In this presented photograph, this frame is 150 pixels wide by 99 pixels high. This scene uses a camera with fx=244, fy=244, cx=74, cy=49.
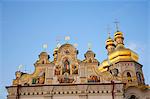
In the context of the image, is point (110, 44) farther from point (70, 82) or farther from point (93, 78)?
point (70, 82)

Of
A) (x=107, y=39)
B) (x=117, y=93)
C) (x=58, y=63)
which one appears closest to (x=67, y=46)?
(x=58, y=63)

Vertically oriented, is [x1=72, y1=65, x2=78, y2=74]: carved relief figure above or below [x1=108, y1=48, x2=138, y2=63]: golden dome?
below

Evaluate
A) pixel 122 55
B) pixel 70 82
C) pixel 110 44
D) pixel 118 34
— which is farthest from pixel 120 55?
pixel 70 82

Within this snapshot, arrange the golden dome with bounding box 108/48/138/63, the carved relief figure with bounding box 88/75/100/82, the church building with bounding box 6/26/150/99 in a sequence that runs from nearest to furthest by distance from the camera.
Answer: the church building with bounding box 6/26/150/99 < the carved relief figure with bounding box 88/75/100/82 < the golden dome with bounding box 108/48/138/63

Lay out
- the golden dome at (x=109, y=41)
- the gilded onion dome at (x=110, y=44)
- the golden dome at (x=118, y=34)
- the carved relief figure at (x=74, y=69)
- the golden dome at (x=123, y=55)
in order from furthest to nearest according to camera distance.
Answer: the golden dome at (x=109, y=41) → the gilded onion dome at (x=110, y=44) → the golden dome at (x=118, y=34) → the golden dome at (x=123, y=55) → the carved relief figure at (x=74, y=69)

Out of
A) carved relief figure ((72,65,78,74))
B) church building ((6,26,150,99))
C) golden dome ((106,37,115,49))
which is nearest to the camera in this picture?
church building ((6,26,150,99))

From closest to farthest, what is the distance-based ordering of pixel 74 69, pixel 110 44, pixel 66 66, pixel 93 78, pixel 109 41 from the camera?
pixel 93 78 → pixel 74 69 → pixel 66 66 → pixel 110 44 → pixel 109 41

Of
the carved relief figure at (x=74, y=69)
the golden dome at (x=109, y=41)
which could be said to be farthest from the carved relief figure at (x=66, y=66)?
the golden dome at (x=109, y=41)

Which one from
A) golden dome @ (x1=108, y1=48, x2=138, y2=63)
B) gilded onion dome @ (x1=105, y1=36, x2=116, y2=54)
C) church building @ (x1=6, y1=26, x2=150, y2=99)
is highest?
gilded onion dome @ (x1=105, y1=36, x2=116, y2=54)

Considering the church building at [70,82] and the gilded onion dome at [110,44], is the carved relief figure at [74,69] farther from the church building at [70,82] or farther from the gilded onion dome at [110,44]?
the gilded onion dome at [110,44]

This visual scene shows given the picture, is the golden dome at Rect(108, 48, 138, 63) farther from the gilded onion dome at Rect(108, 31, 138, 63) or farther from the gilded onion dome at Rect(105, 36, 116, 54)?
the gilded onion dome at Rect(105, 36, 116, 54)

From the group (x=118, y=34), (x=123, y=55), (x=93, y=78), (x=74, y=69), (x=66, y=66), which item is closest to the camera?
(x=93, y=78)

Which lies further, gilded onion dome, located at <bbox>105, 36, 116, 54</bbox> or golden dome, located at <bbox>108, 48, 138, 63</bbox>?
gilded onion dome, located at <bbox>105, 36, 116, 54</bbox>

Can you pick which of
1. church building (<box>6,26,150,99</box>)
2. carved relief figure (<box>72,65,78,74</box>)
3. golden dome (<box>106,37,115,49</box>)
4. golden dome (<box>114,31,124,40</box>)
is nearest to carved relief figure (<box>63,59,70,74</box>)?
church building (<box>6,26,150,99</box>)
